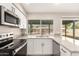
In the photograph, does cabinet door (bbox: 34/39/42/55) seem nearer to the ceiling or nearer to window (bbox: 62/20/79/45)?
the ceiling

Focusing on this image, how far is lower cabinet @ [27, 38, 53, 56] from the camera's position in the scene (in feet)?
11.6

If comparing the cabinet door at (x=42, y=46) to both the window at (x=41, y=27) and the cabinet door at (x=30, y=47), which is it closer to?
the cabinet door at (x=30, y=47)

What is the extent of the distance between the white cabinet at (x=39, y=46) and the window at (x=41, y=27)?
106cm

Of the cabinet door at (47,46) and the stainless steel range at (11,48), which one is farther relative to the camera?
the cabinet door at (47,46)

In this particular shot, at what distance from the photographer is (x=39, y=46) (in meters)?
3.57

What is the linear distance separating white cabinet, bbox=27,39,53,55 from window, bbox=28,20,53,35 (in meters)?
1.06

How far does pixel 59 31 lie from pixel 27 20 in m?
1.39

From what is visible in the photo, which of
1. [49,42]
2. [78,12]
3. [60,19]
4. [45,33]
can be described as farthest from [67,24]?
[49,42]

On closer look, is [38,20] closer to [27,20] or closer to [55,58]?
[27,20]

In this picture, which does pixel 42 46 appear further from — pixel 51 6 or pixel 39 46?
pixel 51 6

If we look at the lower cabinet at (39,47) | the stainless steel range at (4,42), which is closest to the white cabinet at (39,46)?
the lower cabinet at (39,47)

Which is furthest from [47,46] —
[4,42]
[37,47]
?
[4,42]

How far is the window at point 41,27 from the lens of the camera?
459 centimetres

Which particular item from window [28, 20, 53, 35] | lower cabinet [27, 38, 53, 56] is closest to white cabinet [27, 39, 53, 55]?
lower cabinet [27, 38, 53, 56]
